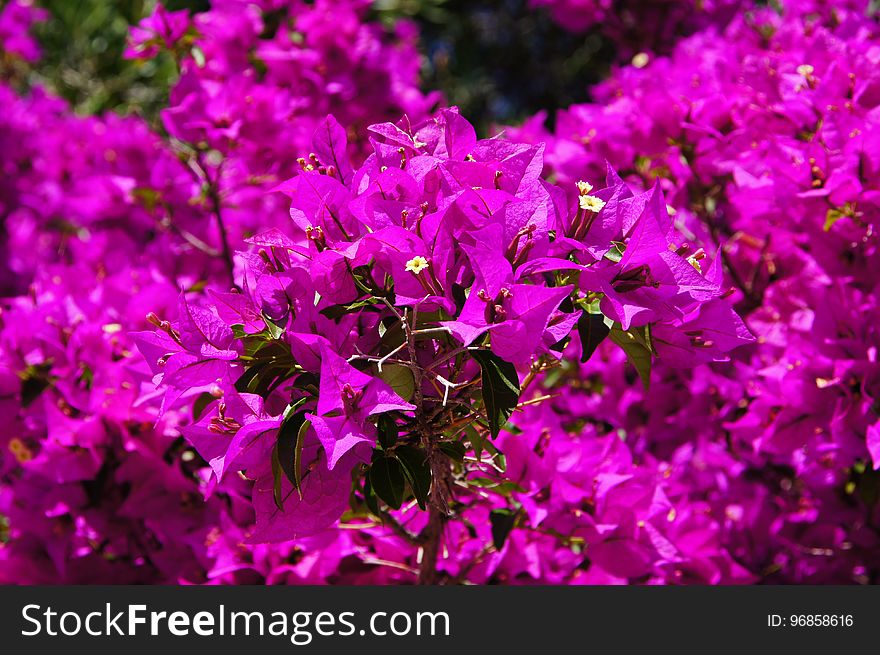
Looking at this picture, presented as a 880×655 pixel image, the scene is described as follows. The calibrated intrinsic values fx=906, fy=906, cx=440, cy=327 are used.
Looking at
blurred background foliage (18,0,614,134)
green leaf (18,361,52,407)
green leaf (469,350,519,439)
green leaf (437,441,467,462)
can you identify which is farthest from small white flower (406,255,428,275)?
blurred background foliage (18,0,614,134)

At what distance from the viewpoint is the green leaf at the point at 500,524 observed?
133 cm

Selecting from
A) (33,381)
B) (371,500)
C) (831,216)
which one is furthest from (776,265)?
(33,381)

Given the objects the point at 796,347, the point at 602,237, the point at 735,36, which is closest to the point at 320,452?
the point at 602,237

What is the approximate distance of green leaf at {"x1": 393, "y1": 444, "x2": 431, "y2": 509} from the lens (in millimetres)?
1016

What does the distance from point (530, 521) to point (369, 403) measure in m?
0.51

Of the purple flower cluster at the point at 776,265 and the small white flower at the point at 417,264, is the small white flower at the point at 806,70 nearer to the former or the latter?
the purple flower cluster at the point at 776,265

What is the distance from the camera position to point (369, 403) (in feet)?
3.07

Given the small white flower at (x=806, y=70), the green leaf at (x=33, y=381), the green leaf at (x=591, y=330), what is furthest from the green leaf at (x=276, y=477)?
the small white flower at (x=806, y=70)

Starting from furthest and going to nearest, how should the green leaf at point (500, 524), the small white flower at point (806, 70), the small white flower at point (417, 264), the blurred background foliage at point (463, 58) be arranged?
the blurred background foliage at point (463, 58), the small white flower at point (806, 70), the green leaf at point (500, 524), the small white flower at point (417, 264)

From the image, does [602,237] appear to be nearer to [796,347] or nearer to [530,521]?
[530,521]

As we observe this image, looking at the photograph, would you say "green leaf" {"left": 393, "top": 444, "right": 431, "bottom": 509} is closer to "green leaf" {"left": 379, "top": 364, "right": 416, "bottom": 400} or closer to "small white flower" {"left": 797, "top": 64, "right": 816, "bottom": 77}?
"green leaf" {"left": 379, "top": 364, "right": 416, "bottom": 400}

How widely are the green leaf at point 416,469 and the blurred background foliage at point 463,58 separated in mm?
2907

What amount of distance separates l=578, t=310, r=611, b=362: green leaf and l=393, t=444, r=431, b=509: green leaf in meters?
0.22

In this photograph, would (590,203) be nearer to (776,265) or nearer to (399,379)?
(399,379)
